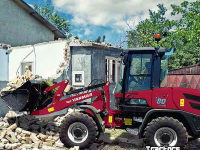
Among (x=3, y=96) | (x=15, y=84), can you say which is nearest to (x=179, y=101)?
(x=3, y=96)

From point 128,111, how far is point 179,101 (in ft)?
4.36

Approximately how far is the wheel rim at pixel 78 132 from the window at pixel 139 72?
63.0 inches

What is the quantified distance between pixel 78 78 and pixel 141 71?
619cm

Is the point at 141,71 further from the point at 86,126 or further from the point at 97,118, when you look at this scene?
the point at 86,126

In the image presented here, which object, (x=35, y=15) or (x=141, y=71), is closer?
(x=141, y=71)

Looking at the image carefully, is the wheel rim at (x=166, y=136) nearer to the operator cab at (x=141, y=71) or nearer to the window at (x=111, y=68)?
the operator cab at (x=141, y=71)

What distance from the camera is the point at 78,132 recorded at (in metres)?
6.40

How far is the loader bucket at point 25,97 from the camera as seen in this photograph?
723cm

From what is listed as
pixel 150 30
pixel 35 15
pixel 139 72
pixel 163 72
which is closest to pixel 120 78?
pixel 139 72

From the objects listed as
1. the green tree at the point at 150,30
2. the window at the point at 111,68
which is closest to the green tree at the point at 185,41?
the green tree at the point at 150,30

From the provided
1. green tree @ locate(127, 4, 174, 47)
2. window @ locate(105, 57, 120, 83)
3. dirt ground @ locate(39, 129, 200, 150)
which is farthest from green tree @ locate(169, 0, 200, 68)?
dirt ground @ locate(39, 129, 200, 150)

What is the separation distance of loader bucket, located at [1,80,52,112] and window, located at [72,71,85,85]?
14.1ft

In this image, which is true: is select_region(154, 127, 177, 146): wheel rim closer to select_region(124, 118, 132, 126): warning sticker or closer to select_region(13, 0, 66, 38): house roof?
select_region(124, 118, 132, 126): warning sticker

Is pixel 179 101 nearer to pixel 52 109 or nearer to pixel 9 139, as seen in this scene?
pixel 52 109
